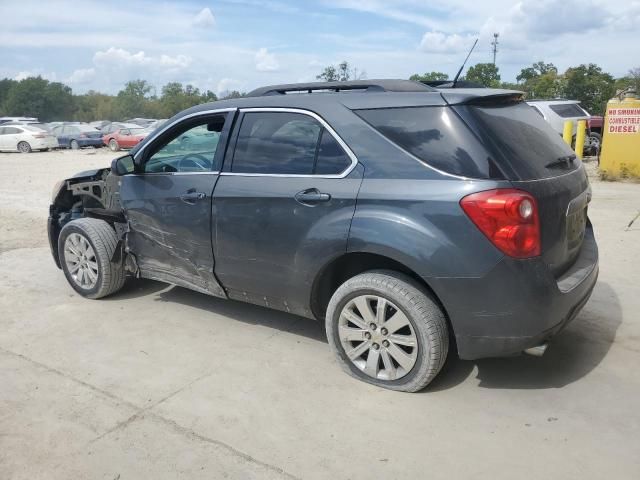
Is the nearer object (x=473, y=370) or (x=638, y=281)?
(x=473, y=370)

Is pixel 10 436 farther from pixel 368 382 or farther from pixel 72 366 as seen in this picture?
pixel 368 382

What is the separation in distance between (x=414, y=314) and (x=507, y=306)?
51 centimetres

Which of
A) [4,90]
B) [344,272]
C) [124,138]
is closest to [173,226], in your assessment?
[344,272]

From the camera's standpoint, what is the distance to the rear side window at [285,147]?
3.53 m

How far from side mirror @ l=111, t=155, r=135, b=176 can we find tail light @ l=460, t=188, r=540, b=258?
2838 millimetres

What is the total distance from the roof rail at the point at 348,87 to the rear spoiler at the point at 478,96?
178 millimetres

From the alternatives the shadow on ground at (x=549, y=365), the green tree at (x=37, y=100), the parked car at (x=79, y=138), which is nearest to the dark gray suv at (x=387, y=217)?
the shadow on ground at (x=549, y=365)

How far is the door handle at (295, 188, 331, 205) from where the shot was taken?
3.45 metres

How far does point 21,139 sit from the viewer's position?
2658cm

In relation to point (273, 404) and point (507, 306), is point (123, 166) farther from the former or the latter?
point (507, 306)

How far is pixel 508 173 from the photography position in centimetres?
299

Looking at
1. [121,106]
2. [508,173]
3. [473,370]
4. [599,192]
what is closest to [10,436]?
[473,370]

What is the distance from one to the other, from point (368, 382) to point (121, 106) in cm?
8405

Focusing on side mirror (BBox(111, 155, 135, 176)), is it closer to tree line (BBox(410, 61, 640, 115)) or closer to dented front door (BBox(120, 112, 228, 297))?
dented front door (BBox(120, 112, 228, 297))
